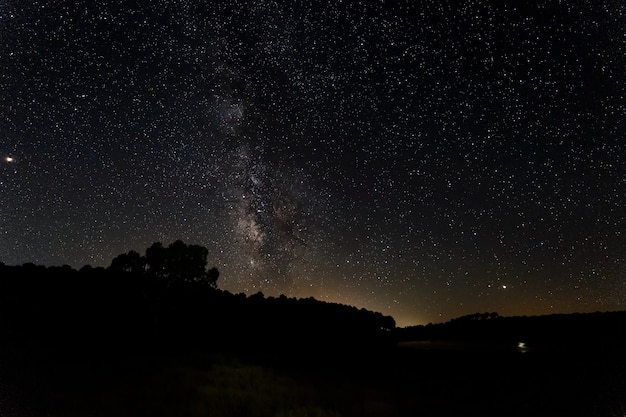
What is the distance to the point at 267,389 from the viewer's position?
15875 millimetres

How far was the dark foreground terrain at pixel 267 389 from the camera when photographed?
11.8 m

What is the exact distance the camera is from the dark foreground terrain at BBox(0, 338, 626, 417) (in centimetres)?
1177

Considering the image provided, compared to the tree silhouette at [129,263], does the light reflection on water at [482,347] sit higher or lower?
lower

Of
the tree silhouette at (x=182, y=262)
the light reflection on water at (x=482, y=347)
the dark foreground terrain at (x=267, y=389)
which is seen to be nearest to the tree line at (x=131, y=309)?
the tree silhouette at (x=182, y=262)

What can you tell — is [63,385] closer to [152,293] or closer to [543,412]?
[543,412]

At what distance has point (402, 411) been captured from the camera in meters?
13.7

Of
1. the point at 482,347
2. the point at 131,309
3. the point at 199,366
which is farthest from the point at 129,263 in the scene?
the point at 482,347

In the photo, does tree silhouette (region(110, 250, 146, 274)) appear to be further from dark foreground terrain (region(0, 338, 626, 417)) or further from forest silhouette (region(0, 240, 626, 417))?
dark foreground terrain (region(0, 338, 626, 417))

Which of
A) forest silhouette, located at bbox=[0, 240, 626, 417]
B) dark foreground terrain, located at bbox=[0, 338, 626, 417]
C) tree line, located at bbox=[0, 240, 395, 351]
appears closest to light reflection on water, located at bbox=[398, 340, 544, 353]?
forest silhouette, located at bbox=[0, 240, 626, 417]

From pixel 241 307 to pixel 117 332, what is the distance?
2506 centimetres

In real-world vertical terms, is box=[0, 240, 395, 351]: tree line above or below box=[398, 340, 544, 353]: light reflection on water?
above

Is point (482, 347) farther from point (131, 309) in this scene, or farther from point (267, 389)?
point (267, 389)

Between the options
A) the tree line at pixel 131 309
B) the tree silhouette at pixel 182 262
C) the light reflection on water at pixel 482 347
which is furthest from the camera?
the light reflection on water at pixel 482 347

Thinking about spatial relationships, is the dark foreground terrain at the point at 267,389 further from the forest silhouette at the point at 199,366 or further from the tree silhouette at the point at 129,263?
the tree silhouette at the point at 129,263
